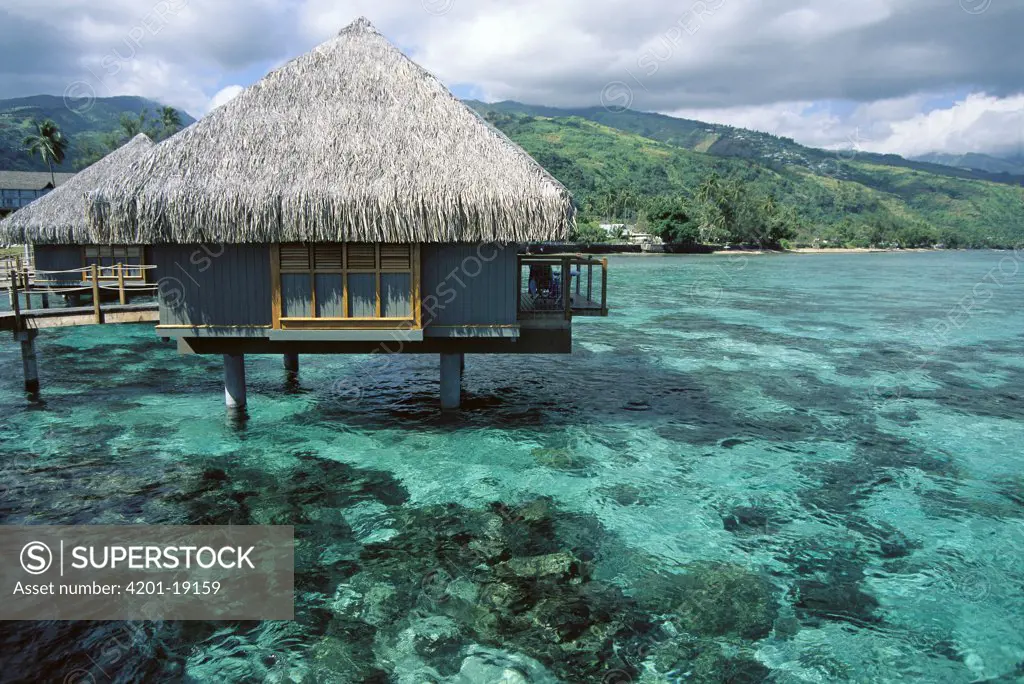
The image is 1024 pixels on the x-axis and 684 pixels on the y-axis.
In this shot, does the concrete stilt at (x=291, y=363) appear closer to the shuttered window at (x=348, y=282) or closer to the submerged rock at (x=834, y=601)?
the shuttered window at (x=348, y=282)

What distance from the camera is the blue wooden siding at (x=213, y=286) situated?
11453mm

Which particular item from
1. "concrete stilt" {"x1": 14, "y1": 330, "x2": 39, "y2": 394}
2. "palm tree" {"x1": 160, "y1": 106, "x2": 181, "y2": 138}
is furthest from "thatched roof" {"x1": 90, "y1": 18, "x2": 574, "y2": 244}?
"palm tree" {"x1": 160, "y1": 106, "x2": 181, "y2": 138}

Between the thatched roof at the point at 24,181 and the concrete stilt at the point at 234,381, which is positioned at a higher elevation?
the thatched roof at the point at 24,181

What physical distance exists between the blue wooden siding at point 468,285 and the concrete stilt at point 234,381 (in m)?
4.91

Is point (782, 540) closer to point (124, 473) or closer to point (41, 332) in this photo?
point (124, 473)

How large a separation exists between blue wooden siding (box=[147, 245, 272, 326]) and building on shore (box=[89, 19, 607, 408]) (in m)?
0.02

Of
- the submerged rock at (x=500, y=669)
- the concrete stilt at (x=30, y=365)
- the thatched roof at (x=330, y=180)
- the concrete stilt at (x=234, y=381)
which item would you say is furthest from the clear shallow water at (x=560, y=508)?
the thatched roof at (x=330, y=180)

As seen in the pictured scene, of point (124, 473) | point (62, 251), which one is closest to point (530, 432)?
point (124, 473)

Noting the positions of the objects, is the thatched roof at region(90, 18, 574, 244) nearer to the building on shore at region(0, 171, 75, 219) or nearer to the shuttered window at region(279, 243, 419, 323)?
the shuttered window at region(279, 243, 419, 323)

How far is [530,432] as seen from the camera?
14133mm

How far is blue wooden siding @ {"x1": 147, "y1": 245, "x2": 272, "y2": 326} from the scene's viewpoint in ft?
37.6

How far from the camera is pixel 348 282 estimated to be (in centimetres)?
1132

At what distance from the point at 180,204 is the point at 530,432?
25.9 ft

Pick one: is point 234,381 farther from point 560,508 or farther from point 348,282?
point 560,508
